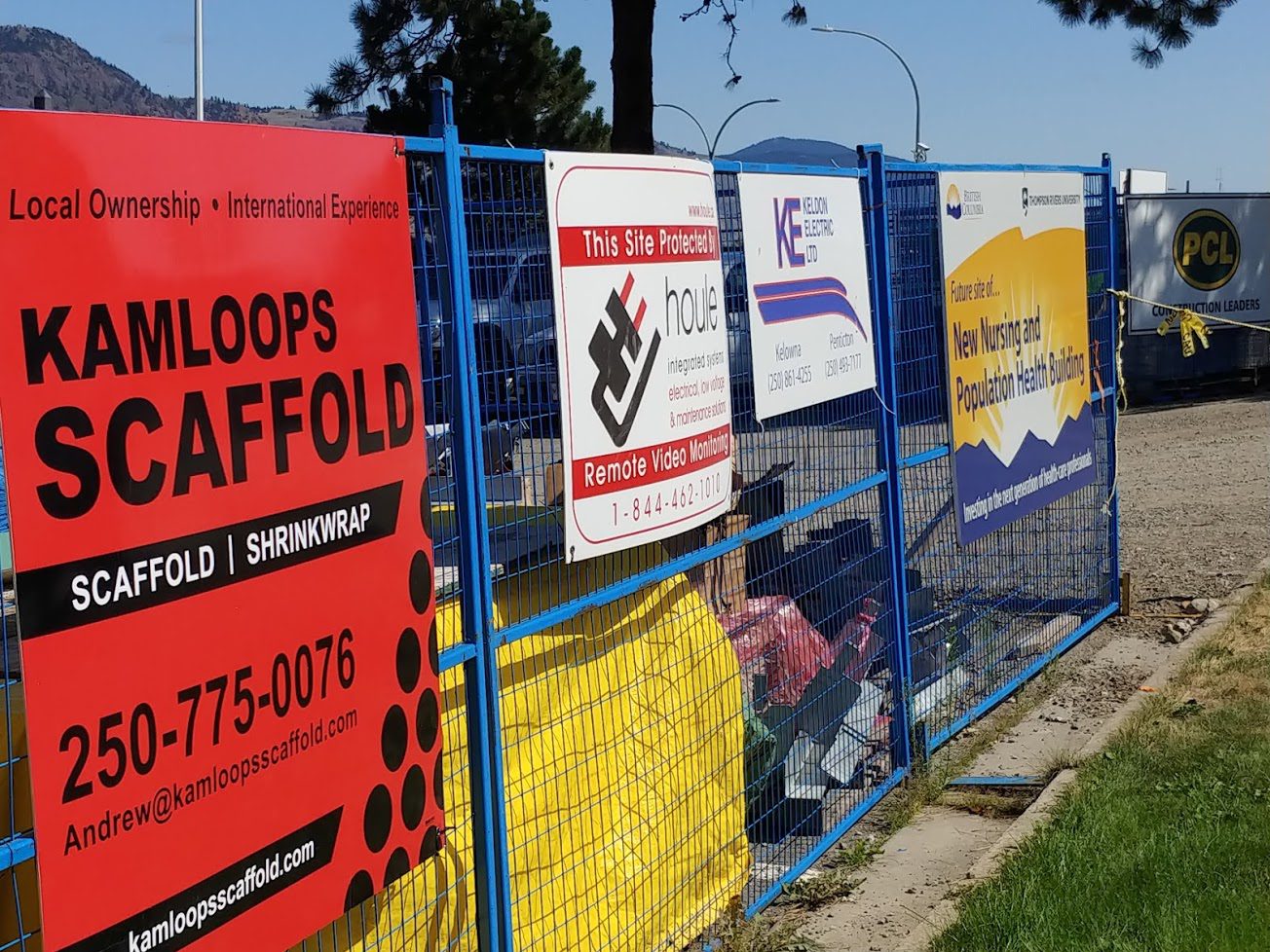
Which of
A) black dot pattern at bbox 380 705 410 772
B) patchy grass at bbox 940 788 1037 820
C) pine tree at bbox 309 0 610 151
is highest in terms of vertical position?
pine tree at bbox 309 0 610 151

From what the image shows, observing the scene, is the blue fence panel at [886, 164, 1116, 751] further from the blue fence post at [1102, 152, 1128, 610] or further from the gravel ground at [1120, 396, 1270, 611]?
the gravel ground at [1120, 396, 1270, 611]

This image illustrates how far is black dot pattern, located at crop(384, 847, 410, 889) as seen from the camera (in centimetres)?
310

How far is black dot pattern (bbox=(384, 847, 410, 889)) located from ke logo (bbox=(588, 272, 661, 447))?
1.22 m

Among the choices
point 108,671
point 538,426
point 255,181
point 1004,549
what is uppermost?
point 255,181

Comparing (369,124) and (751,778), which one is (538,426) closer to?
(751,778)

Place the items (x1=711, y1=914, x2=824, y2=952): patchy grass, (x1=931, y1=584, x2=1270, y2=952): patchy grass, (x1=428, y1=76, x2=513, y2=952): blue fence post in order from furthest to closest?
(x1=711, y1=914, x2=824, y2=952): patchy grass
(x1=931, y1=584, x2=1270, y2=952): patchy grass
(x1=428, y1=76, x2=513, y2=952): blue fence post

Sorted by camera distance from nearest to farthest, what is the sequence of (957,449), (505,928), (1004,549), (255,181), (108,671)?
(108,671) < (255,181) < (505,928) < (957,449) < (1004,549)

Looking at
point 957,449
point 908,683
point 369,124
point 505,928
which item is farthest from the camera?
point 369,124

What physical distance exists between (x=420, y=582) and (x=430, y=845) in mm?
586

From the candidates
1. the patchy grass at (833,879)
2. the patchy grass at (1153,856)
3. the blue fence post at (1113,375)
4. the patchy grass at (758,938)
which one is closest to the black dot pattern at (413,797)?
the patchy grass at (758,938)

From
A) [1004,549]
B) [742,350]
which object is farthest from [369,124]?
[742,350]

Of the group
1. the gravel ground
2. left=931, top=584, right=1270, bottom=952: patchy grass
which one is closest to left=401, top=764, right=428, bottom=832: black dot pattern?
left=931, top=584, right=1270, bottom=952: patchy grass

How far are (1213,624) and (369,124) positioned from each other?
28290mm

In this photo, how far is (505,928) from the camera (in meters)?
3.58
